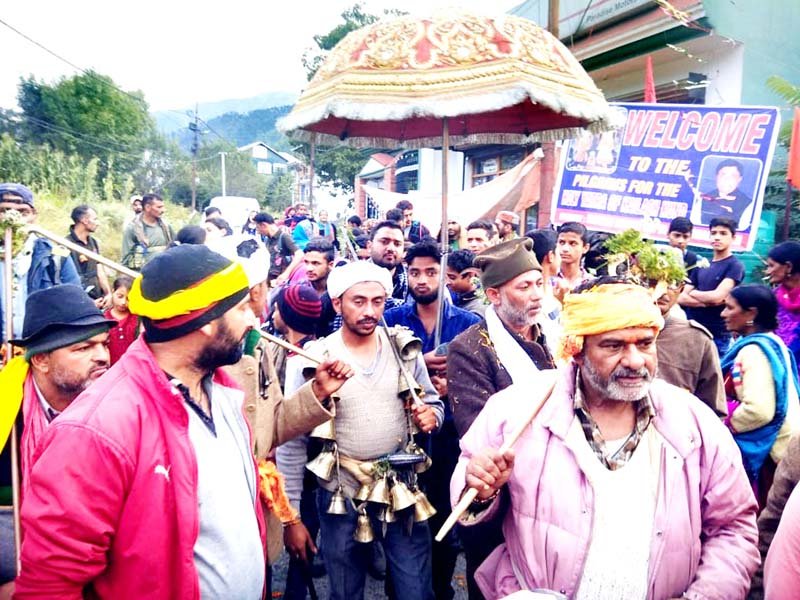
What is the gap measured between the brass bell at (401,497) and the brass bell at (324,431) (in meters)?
0.41

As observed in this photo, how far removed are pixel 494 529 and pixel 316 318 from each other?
2.06m

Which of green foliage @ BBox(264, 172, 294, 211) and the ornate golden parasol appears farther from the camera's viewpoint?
green foliage @ BBox(264, 172, 294, 211)

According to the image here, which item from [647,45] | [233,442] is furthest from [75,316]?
[647,45]

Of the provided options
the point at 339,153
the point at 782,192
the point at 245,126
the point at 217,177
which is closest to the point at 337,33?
the point at 339,153

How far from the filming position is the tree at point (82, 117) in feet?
122

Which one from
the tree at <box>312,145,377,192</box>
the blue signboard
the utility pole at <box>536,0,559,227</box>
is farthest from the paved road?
the tree at <box>312,145,377,192</box>

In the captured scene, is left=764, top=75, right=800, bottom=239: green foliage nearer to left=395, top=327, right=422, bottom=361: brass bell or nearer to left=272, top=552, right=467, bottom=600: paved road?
left=272, top=552, right=467, bottom=600: paved road

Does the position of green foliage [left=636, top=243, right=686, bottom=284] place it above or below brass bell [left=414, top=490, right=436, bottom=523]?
above

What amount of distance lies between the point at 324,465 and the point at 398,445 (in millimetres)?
412

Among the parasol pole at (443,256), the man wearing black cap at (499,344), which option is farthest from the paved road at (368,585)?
the parasol pole at (443,256)

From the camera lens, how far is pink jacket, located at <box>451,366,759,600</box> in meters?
1.94

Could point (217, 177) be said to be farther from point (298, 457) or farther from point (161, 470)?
point (161, 470)

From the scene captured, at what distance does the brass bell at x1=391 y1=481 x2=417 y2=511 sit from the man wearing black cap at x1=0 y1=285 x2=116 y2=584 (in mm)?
1488

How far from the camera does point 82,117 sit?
38906 mm
